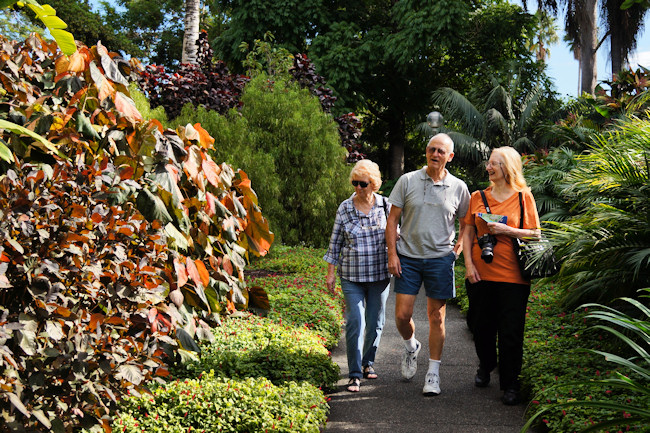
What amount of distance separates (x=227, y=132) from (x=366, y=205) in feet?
19.1

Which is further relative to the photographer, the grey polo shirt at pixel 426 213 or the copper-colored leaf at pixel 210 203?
the grey polo shirt at pixel 426 213

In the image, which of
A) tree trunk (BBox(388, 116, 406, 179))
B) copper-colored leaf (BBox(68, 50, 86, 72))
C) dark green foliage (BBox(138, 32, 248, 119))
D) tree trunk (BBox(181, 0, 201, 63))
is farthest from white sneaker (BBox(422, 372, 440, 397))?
tree trunk (BBox(388, 116, 406, 179))

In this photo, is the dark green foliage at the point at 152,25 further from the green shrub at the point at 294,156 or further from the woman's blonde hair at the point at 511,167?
the woman's blonde hair at the point at 511,167

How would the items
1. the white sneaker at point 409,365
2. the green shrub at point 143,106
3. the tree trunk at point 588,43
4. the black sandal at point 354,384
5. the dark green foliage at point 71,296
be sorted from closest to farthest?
the dark green foliage at point 71,296
the black sandal at point 354,384
the white sneaker at point 409,365
the green shrub at point 143,106
the tree trunk at point 588,43

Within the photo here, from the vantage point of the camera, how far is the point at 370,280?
5234mm

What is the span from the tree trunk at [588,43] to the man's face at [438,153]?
58.8 feet

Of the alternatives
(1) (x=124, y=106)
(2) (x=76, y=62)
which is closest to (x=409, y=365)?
(1) (x=124, y=106)

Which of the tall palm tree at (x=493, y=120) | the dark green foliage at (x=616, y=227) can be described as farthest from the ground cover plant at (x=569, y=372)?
the tall palm tree at (x=493, y=120)

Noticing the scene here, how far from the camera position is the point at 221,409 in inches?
158

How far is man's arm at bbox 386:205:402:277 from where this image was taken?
198 inches

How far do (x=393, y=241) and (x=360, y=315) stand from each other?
28.1 inches

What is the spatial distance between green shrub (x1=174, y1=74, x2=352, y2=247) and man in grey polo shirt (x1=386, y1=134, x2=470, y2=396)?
638 centimetres

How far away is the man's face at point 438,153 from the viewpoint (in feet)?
16.3

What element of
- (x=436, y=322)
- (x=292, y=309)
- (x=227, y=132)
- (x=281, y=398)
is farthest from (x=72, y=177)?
(x=227, y=132)
